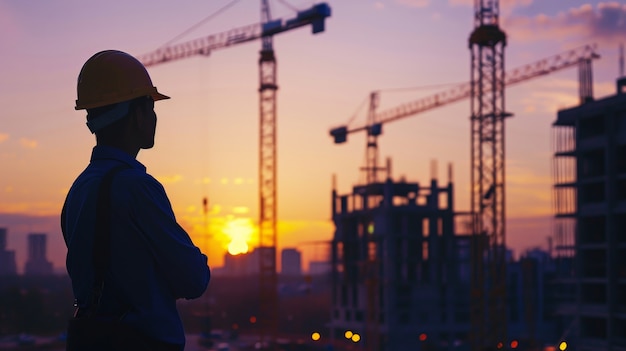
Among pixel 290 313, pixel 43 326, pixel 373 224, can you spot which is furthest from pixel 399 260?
pixel 290 313

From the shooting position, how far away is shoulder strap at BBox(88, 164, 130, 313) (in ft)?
6.71

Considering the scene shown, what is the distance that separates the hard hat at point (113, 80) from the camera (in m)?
2.21

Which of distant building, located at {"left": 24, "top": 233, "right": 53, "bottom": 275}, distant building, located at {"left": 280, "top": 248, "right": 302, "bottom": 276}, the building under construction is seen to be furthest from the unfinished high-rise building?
distant building, located at {"left": 280, "top": 248, "right": 302, "bottom": 276}

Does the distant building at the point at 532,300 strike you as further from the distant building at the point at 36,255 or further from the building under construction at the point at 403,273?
the distant building at the point at 36,255

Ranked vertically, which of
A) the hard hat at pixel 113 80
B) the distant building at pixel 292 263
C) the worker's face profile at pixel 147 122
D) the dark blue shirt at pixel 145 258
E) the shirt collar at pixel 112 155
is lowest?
the distant building at pixel 292 263

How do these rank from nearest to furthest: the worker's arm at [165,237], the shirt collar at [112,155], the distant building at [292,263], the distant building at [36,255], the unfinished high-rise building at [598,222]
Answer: the worker's arm at [165,237] < the shirt collar at [112,155] < the unfinished high-rise building at [598,222] < the distant building at [36,255] < the distant building at [292,263]

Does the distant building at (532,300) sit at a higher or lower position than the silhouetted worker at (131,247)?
lower

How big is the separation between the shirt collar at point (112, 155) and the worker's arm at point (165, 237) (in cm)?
15

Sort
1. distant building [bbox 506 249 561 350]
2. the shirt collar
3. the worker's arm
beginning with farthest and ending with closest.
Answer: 1. distant building [bbox 506 249 561 350]
2. the shirt collar
3. the worker's arm

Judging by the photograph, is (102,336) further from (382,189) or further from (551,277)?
(551,277)

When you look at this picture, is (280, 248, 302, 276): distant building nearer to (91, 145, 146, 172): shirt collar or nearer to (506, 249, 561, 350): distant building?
(506, 249, 561, 350): distant building

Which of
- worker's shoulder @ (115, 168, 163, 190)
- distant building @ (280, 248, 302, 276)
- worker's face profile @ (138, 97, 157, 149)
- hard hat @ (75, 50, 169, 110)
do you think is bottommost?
distant building @ (280, 248, 302, 276)

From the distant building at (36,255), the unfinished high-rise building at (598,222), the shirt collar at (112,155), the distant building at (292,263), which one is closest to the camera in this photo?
the shirt collar at (112,155)

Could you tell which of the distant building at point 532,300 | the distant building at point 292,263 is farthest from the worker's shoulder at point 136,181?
the distant building at point 292,263
